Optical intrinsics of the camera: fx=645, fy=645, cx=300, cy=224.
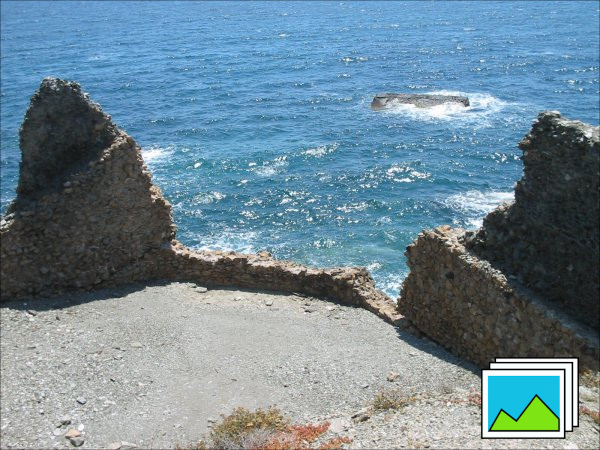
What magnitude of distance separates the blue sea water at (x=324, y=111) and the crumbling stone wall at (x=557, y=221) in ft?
46.1

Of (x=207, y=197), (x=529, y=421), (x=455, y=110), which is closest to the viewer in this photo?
(x=529, y=421)

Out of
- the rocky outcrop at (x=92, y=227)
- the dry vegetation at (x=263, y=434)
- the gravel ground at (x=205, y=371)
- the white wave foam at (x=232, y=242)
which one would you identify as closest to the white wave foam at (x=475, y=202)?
the white wave foam at (x=232, y=242)

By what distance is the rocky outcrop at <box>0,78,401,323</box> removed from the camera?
64.0ft

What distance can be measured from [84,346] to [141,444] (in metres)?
4.33

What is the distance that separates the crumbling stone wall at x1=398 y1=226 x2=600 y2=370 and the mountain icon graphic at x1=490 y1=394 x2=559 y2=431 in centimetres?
220

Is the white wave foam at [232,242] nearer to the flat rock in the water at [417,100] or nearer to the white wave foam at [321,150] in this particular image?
the white wave foam at [321,150]

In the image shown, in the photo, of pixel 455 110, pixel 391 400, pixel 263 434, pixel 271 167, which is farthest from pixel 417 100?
pixel 263 434

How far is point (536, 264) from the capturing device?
15.6m

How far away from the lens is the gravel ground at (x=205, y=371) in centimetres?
1408

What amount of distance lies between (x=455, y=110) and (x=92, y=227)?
138 ft

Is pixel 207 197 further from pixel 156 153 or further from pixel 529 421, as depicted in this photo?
pixel 529 421

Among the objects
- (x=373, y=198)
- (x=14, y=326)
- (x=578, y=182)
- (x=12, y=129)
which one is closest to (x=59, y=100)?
(x=14, y=326)

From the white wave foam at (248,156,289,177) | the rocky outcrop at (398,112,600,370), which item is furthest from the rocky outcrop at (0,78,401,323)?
the white wave foam at (248,156,289,177)

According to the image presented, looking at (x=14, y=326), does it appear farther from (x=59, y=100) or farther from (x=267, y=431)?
(x=267, y=431)
